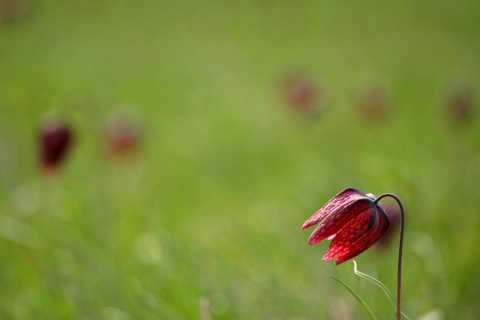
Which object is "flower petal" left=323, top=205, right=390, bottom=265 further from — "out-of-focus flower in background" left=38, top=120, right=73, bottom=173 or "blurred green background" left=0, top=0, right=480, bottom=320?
"out-of-focus flower in background" left=38, top=120, right=73, bottom=173

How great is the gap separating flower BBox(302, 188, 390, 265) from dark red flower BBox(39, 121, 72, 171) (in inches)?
45.2

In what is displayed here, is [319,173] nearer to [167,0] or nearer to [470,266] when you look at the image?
[470,266]

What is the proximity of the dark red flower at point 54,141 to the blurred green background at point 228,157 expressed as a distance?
5.3 inches

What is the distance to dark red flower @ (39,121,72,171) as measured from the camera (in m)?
1.87

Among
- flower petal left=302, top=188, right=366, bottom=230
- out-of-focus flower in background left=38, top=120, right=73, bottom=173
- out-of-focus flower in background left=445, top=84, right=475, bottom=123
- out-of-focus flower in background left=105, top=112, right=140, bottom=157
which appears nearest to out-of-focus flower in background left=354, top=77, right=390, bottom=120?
out-of-focus flower in background left=445, top=84, right=475, bottom=123

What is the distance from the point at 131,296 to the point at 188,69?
5010 millimetres

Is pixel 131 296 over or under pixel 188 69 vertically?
over

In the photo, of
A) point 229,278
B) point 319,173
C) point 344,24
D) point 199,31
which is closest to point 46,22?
point 199,31

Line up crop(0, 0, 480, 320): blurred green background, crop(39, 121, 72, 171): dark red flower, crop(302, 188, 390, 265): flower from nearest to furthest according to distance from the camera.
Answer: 1. crop(302, 188, 390, 265): flower
2. crop(0, 0, 480, 320): blurred green background
3. crop(39, 121, 72, 171): dark red flower

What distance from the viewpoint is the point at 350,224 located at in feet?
3.14

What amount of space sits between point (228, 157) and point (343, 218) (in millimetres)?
3125

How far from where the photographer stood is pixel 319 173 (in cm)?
259

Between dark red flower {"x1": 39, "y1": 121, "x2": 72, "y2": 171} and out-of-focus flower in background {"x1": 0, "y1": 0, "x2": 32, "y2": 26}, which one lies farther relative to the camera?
out-of-focus flower in background {"x1": 0, "y1": 0, "x2": 32, "y2": 26}

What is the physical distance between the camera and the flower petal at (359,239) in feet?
3.11
